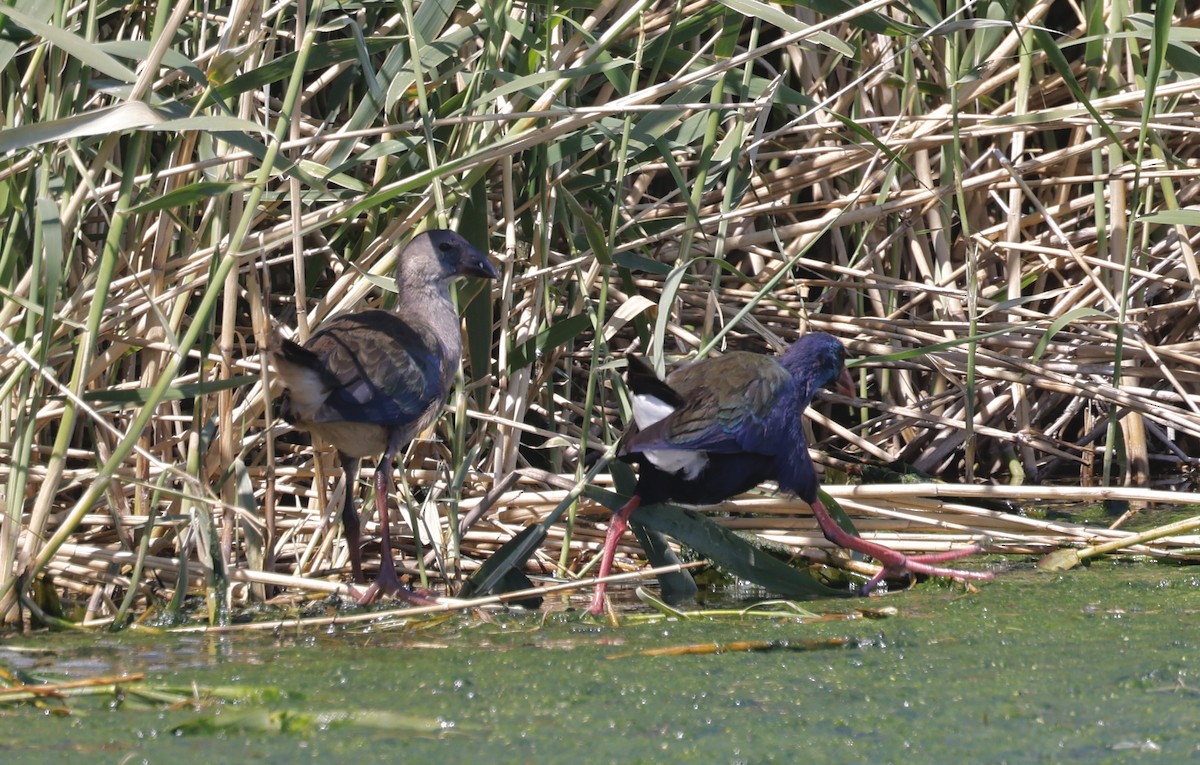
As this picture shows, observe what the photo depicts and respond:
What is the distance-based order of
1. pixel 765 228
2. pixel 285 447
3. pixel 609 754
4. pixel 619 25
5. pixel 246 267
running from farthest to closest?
pixel 765 228
pixel 285 447
pixel 246 267
pixel 619 25
pixel 609 754

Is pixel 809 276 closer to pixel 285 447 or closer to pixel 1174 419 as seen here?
pixel 1174 419

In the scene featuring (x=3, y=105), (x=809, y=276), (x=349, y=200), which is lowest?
(x=809, y=276)

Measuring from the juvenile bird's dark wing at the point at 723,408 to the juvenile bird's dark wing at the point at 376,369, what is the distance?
409 millimetres

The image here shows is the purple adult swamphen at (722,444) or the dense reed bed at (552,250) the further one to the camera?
the purple adult swamphen at (722,444)

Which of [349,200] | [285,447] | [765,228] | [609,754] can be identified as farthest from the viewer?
[765,228]

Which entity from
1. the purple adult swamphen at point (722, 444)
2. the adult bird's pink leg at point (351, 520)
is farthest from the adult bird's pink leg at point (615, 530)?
the adult bird's pink leg at point (351, 520)

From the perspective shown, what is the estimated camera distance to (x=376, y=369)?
2.39 meters

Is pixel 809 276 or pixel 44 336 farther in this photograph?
pixel 809 276

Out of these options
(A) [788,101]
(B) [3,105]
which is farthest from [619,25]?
(B) [3,105]

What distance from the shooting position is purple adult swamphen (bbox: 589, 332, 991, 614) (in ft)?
7.79

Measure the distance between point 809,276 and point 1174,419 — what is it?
40.6 inches

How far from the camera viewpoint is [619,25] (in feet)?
7.41

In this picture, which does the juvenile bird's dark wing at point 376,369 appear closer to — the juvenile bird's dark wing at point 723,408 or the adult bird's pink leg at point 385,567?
the adult bird's pink leg at point 385,567

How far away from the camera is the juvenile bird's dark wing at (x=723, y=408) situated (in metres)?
2.34
